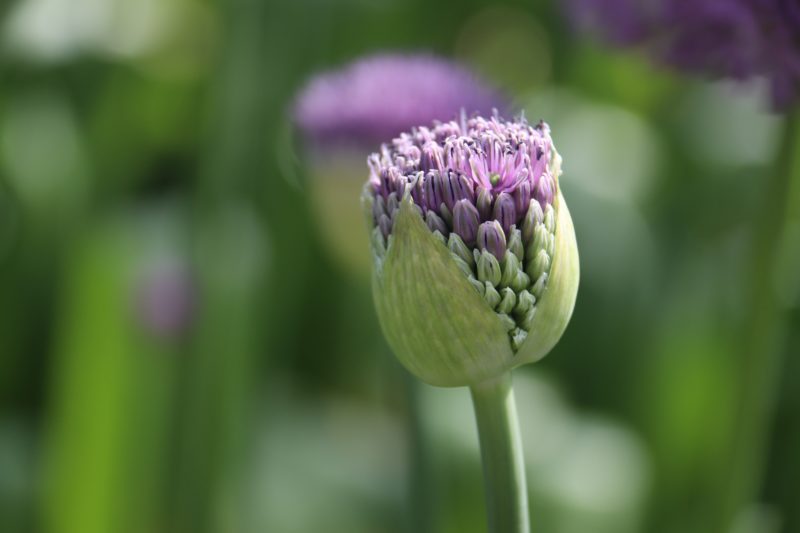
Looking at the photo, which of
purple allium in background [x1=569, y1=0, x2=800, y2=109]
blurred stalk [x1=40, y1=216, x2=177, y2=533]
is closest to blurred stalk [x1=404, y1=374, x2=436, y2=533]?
purple allium in background [x1=569, y1=0, x2=800, y2=109]

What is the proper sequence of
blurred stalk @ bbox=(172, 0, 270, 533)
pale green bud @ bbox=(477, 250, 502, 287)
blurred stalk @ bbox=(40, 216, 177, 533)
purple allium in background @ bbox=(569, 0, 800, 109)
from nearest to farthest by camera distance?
pale green bud @ bbox=(477, 250, 502, 287), purple allium in background @ bbox=(569, 0, 800, 109), blurred stalk @ bbox=(172, 0, 270, 533), blurred stalk @ bbox=(40, 216, 177, 533)

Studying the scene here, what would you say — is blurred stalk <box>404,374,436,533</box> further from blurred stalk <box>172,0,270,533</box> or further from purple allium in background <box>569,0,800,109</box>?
purple allium in background <box>569,0,800,109</box>

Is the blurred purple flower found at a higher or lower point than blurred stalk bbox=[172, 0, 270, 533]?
higher

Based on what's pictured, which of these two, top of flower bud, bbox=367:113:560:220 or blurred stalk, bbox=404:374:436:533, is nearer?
top of flower bud, bbox=367:113:560:220

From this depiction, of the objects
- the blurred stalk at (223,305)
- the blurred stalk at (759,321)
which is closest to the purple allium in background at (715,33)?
the blurred stalk at (759,321)

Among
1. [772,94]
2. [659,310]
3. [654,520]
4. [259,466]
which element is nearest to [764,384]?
[772,94]

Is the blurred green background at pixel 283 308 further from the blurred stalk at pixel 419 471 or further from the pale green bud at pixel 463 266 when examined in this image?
the pale green bud at pixel 463 266
